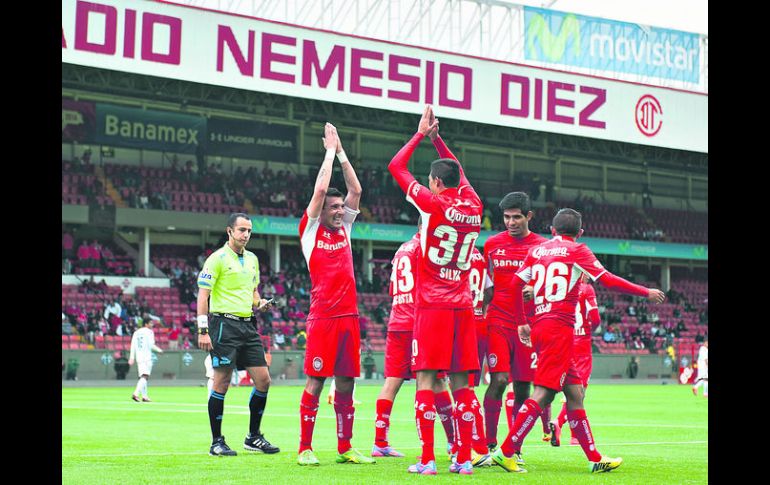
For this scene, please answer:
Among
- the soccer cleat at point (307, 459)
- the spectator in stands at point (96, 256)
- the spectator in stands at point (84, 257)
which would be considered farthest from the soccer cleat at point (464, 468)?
the spectator in stands at point (96, 256)

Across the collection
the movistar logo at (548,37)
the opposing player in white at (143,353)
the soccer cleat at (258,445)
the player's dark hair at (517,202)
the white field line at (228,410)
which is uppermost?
the movistar logo at (548,37)

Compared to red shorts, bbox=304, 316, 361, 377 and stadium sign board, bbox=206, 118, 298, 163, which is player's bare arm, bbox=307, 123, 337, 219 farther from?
stadium sign board, bbox=206, 118, 298, 163

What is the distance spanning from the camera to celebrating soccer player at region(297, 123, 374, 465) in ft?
30.1

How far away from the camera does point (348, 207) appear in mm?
9656

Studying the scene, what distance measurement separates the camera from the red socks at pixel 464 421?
8391 mm

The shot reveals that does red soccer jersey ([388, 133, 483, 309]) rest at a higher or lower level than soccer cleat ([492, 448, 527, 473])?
higher

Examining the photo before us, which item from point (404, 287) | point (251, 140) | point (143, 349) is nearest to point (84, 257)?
point (251, 140)

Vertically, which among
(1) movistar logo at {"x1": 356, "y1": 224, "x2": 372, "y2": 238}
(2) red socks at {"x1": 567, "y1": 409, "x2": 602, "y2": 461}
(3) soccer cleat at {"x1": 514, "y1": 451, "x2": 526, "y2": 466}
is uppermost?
(1) movistar logo at {"x1": 356, "y1": 224, "x2": 372, "y2": 238}

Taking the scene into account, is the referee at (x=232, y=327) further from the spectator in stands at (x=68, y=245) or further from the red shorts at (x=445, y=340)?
the spectator in stands at (x=68, y=245)

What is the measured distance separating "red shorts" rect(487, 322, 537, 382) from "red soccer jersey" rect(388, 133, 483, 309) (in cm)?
149

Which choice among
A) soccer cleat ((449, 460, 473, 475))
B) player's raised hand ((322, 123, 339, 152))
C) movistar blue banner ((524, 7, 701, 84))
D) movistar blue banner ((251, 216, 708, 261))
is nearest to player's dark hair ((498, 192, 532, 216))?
player's raised hand ((322, 123, 339, 152))

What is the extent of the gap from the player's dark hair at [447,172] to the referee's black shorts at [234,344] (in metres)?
2.89

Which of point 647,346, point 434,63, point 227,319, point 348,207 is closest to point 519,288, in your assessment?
point 348,207
